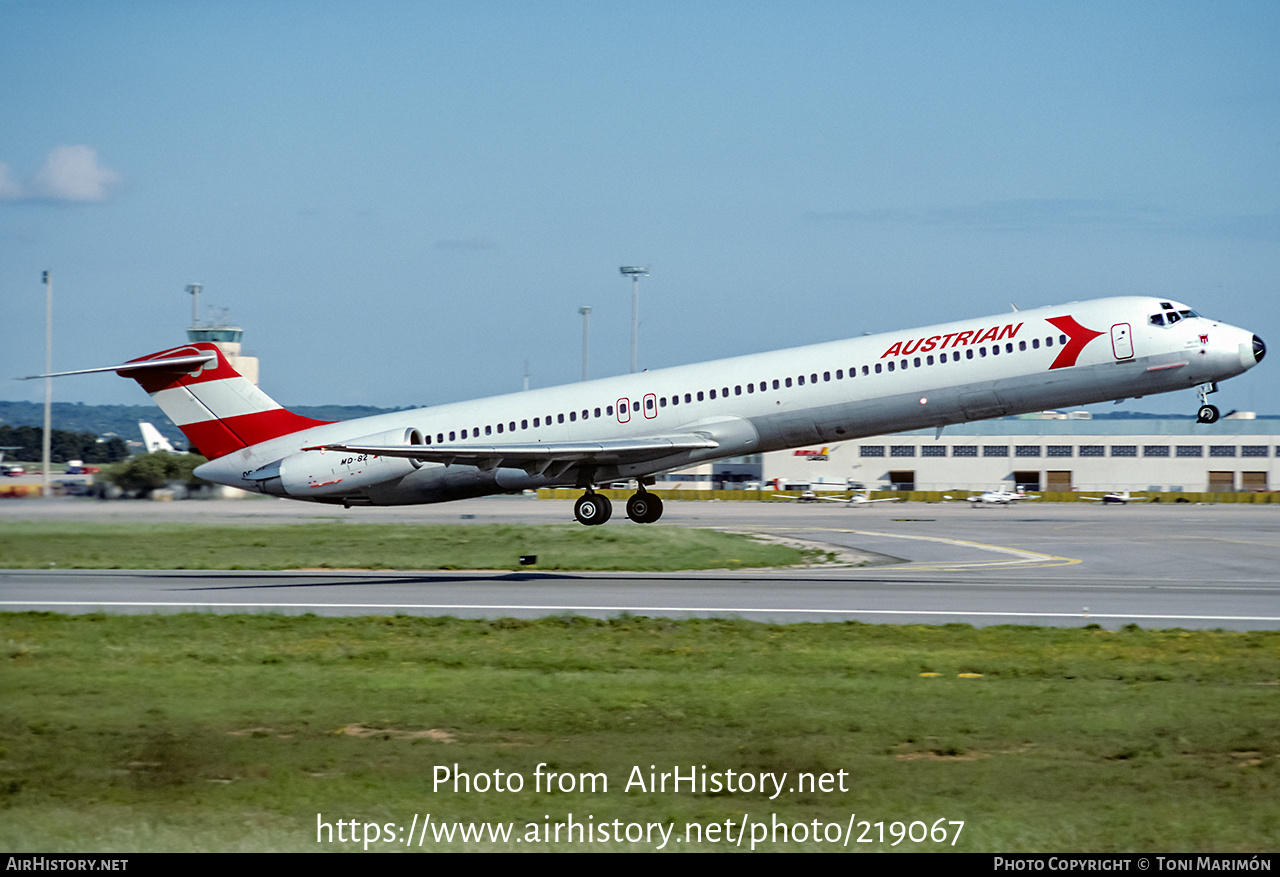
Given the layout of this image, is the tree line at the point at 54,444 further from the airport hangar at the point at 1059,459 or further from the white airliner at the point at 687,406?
the airport hangar at the point at 1059,459

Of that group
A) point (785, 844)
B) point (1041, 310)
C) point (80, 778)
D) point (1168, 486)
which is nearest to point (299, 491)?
point (1041, 310)

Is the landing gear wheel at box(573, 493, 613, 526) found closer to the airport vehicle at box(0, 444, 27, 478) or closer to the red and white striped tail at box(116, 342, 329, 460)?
the red and white striped tail at box(116, 342, 329, 460)

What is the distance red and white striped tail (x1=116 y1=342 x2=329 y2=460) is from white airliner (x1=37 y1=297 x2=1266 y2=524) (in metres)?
0.04

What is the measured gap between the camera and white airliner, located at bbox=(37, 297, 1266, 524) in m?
30.5

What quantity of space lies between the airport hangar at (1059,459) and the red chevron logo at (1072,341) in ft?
266

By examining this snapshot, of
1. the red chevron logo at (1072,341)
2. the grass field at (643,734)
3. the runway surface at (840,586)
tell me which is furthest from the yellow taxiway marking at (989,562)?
the grass field at (643,734)

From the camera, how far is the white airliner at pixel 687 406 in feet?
100

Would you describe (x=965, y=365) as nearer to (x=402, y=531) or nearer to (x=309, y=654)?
(x=309, y=654)

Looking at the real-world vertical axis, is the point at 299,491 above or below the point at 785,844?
above

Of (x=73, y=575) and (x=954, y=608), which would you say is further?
(x=73, y=575)

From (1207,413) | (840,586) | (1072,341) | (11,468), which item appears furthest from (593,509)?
(11,468)

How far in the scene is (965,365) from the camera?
30953 mm

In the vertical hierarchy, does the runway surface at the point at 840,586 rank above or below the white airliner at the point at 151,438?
below

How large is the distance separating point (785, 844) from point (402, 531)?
128 ft
